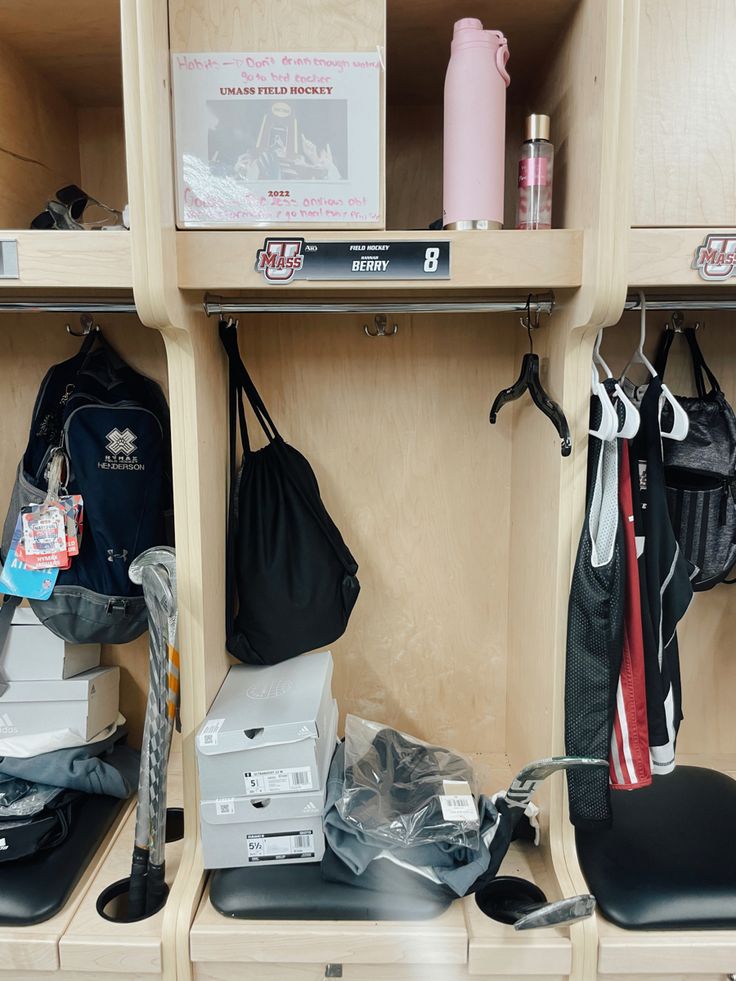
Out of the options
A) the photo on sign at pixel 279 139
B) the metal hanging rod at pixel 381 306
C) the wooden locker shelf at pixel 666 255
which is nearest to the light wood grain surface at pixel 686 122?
the wooden locker shelf at pixel 666 255

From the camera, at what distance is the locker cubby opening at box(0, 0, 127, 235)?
1161 millimetres

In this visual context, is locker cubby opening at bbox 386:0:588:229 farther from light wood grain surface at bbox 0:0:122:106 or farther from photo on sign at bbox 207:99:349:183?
light wood grain surface at bbox 0:0:122:106

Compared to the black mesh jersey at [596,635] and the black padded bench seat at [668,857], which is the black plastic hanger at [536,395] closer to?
the black mesh jersey at [596,635]

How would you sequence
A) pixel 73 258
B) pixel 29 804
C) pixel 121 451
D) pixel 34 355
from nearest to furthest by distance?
pixel 73 258, pixel 29 804, pixel 121 451, pixel 34 355

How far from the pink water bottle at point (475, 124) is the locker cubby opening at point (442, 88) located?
0.09m

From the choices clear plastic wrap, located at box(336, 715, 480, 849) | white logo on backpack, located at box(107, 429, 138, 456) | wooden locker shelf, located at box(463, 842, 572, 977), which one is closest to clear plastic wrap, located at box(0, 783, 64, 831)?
clear plastic wrap, located at box(336, 715, 480, 849)

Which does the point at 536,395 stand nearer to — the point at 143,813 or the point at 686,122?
the point at 686,122

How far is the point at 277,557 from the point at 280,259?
599mm

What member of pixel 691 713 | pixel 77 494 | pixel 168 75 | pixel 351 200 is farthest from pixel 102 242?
pixel 691 713

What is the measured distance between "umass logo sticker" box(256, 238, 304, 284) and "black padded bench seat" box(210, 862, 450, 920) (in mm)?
953

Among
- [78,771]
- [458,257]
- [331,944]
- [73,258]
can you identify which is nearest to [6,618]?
[78,771]

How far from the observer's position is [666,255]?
1071 millimetres

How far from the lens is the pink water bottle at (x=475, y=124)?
3.55 feet

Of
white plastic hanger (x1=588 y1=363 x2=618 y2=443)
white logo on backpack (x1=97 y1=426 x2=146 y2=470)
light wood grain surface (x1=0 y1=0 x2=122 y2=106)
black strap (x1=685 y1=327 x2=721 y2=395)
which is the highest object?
light wood grain surface (x1=0 y1=0 x2=122 y2=106)
